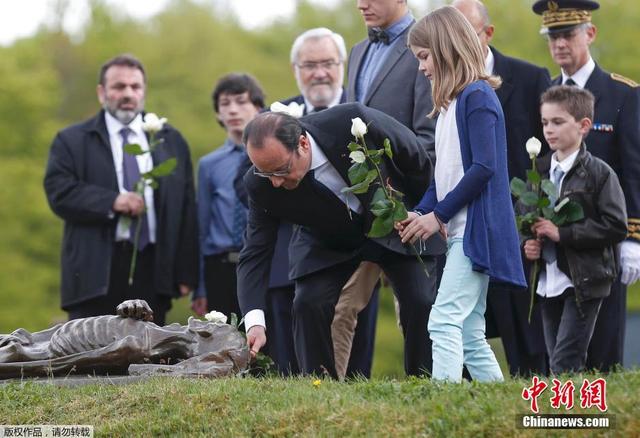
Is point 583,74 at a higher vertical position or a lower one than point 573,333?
higher

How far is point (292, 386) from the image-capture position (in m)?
8.17

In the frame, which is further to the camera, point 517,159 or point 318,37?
point 318,37

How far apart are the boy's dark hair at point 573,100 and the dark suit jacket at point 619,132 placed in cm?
59

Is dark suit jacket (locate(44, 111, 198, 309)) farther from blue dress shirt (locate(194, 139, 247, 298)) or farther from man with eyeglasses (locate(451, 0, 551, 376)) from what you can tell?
man with eyeglasses (locate(451, 0, 551, 376))

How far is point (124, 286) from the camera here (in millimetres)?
12219

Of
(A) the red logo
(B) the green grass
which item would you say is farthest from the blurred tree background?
(A) the red logo

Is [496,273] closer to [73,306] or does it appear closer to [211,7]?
[73,306]

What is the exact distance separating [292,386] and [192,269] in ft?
14.8

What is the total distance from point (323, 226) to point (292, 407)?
1.74 meters

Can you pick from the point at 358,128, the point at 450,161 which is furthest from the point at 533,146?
the point at 358,128

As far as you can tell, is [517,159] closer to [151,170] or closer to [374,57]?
[374,57]

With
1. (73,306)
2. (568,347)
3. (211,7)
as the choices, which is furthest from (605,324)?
(211,7)

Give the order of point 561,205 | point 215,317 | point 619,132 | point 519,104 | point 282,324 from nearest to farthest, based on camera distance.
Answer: point 215,317 < point 561,205 < point 619,132 < point 519,104 < point 282,324

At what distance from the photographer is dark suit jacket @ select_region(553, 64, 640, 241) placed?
10422 millimetres
